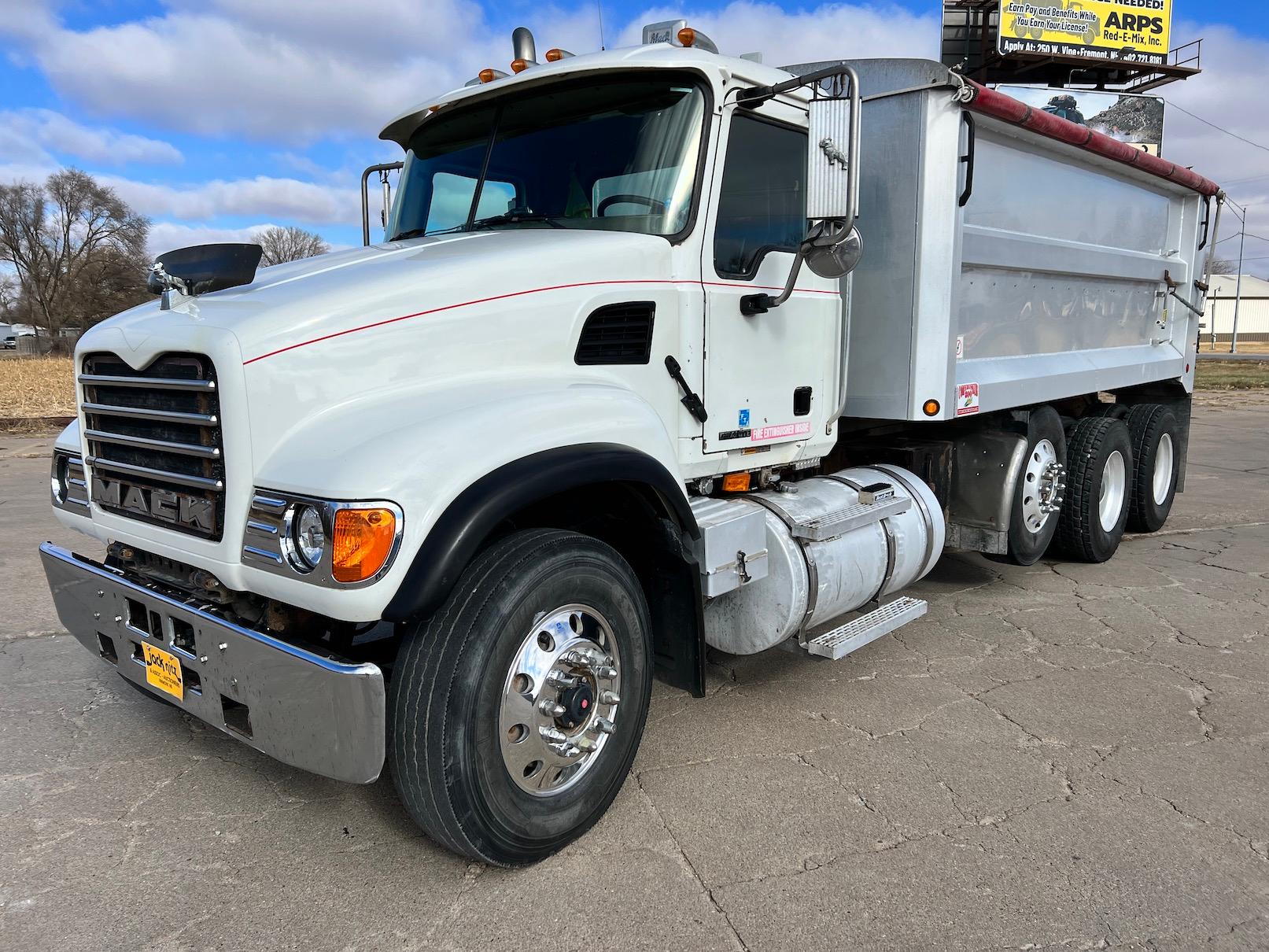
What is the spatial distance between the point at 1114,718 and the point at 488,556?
286cm

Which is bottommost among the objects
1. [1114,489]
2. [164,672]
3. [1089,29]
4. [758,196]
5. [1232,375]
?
[1232,375]

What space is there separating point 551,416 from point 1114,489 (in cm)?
562

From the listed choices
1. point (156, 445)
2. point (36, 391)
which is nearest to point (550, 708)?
point (156, 445)

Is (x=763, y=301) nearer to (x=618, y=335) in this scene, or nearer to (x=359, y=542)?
(x=618, y=335)

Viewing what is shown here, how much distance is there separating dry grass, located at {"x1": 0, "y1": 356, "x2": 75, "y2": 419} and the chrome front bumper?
35.4ft

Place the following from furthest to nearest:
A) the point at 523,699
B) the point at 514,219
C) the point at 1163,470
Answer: the point at 1163,470, the point at 514,219, the point at 523,699

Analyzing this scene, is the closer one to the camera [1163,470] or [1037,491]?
[1037,491]

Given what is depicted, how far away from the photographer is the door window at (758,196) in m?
3.57

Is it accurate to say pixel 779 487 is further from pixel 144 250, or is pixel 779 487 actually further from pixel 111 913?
pixel 144 250

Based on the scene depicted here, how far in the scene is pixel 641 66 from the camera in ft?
11.1

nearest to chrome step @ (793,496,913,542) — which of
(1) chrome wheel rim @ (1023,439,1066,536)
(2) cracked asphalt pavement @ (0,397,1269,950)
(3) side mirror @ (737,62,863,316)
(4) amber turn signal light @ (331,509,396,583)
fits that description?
(2) cracked asphalt pavement @ (0,397,1269,950)

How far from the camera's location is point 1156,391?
772 centimetres

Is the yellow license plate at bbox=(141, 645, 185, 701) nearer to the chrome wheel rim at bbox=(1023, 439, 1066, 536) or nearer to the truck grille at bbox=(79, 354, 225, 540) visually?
the truck grille at bbox=(79, 354, 225, 540)

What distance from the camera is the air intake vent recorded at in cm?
319
